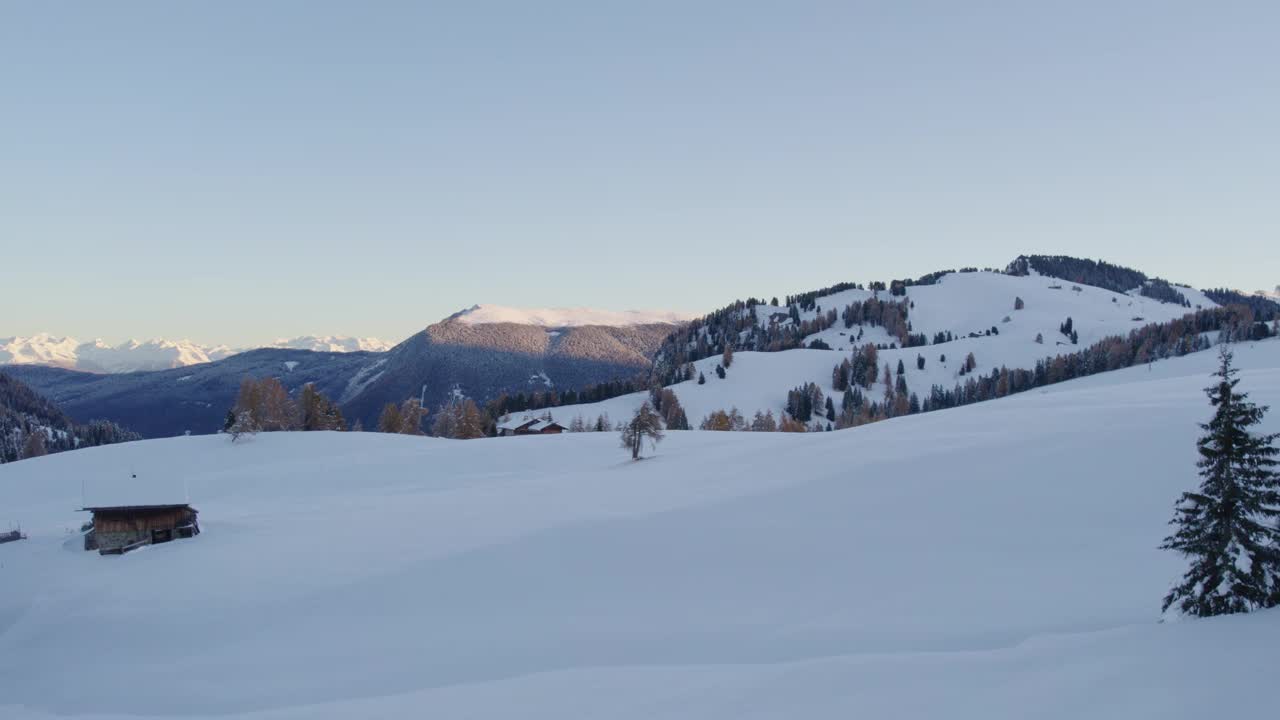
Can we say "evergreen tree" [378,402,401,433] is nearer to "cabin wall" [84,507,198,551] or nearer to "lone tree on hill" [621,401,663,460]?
"lone tree on hill" [621,401,663,460]

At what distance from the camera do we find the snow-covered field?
11.9m

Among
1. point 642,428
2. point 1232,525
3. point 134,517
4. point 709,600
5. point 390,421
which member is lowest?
point 709,600

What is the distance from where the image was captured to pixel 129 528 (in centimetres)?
3728

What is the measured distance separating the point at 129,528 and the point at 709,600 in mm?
35437

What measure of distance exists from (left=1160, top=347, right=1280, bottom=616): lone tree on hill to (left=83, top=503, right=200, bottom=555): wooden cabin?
44.9 m

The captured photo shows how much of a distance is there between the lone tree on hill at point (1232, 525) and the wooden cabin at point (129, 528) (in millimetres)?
44930

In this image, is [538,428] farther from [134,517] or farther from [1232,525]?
[1232,525]

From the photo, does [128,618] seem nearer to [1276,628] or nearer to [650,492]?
[650,492]

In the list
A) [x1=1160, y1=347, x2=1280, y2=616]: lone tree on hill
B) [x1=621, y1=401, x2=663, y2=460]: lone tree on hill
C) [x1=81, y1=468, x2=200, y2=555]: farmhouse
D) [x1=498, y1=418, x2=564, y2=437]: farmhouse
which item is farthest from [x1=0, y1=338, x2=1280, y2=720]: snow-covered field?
[x1=498, y1=418, x2=564, y2=437]: farmhouse

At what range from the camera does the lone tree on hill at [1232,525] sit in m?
12.5

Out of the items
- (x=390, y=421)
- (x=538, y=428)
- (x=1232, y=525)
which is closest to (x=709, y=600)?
(x=1232, y=525)

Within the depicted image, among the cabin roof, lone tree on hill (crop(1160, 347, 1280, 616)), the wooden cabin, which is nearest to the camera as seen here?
lone tree on hill (crop(1160, 347, 1280, 616))

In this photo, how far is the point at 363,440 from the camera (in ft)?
249

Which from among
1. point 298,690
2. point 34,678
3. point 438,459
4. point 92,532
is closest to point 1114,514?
point 298,690
